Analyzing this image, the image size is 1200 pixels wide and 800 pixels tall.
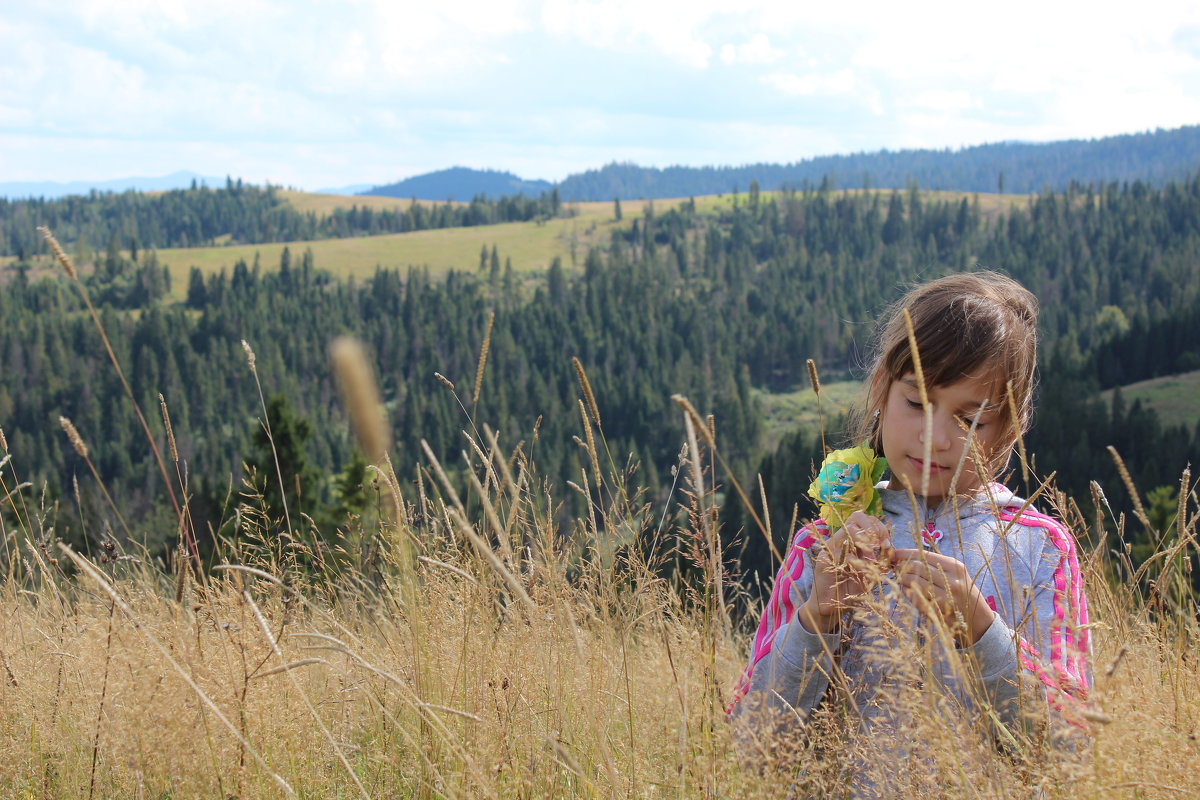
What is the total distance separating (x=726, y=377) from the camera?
11731 cm

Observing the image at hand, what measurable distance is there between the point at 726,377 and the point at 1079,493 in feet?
200

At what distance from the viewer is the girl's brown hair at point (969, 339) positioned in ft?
6.72

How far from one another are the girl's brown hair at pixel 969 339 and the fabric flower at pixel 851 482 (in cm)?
23

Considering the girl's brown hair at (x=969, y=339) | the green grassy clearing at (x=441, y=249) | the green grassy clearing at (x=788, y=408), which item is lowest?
the green grassy clearing at (x=788, y=408)

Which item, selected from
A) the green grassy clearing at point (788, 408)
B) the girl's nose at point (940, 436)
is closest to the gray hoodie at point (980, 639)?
the girl's nose at point (940, 436)

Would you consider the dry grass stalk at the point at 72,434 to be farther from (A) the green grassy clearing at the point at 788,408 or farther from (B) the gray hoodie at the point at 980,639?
(A) the green grassy clearing at the point at 788,408

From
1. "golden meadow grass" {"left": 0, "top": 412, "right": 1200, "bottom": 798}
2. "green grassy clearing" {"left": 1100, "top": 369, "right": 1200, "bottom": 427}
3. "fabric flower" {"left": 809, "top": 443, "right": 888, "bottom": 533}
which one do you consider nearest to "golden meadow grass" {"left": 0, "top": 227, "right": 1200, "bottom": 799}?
"golden meadow grass" {"left": 0, "top": 412, "right": 1200, "bottom": 798}

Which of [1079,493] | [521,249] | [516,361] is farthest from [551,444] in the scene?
[521,249]

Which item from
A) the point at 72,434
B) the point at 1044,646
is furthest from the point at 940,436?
the point at 72,434

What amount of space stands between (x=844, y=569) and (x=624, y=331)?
129 m

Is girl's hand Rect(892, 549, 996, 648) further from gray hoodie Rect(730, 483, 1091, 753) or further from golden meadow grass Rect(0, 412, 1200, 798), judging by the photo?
golden meadow grass Rect(0, 412, 1200, 798)

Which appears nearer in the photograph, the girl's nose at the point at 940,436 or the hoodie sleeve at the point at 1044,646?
the hoodie sleeve at the point at 1044,646

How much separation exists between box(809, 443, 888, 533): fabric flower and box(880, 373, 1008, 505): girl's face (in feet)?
0.20

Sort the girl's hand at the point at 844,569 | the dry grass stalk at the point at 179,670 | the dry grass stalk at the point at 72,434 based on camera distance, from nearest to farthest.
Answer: the dry grass stalk at the point at 179,670
the girl's hand at the point at 844,569
the dry grass stalk at the point at 72,434
